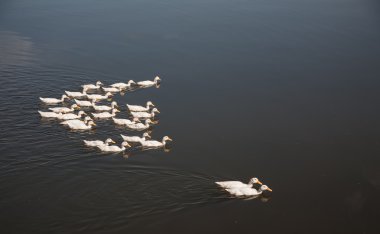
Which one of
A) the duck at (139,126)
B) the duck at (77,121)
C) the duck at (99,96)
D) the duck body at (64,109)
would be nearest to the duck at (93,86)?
the duck at (99,96)

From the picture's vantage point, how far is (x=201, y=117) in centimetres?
2342

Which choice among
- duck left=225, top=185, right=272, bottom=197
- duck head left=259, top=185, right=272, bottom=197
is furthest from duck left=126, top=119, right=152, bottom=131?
duck head left=259, top=185, right=272, bottom=197

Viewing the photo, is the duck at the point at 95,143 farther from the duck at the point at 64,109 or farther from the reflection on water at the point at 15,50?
the reflection on water at the point at 15,50

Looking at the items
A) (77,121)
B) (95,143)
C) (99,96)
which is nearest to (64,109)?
(77,121)

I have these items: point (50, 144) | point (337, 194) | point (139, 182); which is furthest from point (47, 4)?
point (337, 194)

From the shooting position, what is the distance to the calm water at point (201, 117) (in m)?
17.1

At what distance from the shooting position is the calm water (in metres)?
17.1

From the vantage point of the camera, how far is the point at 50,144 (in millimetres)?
20375

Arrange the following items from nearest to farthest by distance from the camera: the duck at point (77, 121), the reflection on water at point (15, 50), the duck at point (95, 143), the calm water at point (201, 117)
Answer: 1. the calm water at point (201, 117)
2. the duck at point (95, 143)
3. the duck at point (77, 121)
4. the reflection on water at point (15, 50)

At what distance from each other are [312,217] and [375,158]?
4.87m

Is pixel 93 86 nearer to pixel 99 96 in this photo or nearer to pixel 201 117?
pixel 99 96

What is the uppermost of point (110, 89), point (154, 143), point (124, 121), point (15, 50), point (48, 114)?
point (15, 50)

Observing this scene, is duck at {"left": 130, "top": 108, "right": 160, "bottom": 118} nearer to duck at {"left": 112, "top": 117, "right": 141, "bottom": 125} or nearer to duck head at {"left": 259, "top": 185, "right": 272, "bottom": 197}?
duck at {"left": 112, "top": 117, "right": 141, "bottom": 125}

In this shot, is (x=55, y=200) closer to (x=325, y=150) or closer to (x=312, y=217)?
(x=312, y=217)
